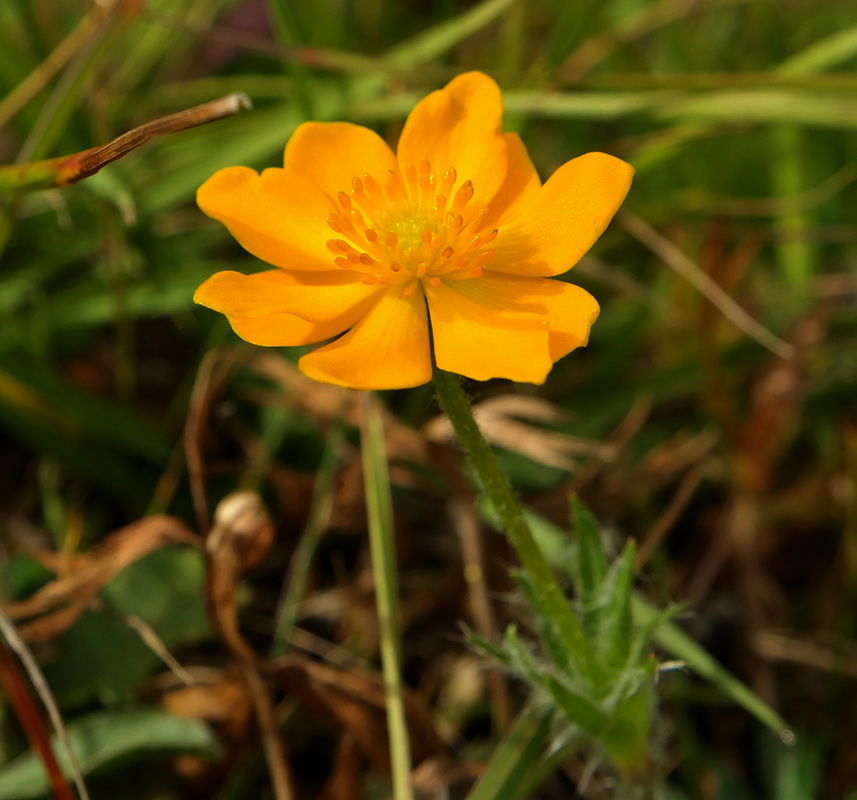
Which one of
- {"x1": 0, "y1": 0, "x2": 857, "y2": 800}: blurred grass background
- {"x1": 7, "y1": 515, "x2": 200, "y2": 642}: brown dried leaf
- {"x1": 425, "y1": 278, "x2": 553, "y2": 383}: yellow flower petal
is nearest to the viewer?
{"x1": 425, "y1": 278, "x2": 553, "y2": 383}: yellow flower petal

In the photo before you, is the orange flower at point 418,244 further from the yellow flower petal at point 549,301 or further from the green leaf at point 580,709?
the green leaf at point 580,709

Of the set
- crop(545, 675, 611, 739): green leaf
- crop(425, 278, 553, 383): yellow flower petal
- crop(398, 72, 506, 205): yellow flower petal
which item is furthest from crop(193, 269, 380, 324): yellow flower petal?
crop(545, 675, 611, 739): green leaf

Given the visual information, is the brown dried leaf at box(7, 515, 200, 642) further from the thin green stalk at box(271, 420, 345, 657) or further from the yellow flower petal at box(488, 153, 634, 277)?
the yellow flower petal at box(488, 153, 634, 277)

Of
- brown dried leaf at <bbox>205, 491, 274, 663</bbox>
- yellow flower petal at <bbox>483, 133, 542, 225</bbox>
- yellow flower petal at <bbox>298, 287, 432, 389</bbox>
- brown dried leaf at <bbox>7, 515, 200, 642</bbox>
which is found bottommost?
brown dried leaf at <bbox>205, 491, 274, 663</bbox>

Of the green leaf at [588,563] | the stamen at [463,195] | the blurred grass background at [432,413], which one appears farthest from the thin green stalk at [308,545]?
the stamen at [463,195]

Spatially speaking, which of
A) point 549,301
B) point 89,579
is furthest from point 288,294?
point 89,579
